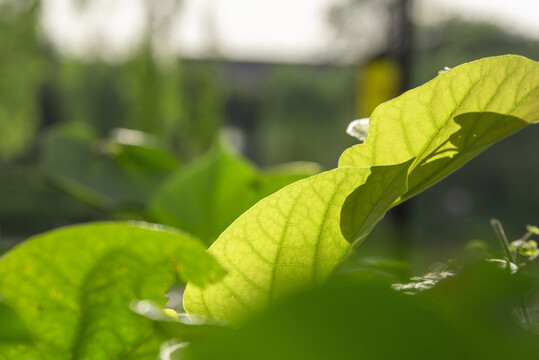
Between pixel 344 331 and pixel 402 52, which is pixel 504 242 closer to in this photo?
pixel 344 331

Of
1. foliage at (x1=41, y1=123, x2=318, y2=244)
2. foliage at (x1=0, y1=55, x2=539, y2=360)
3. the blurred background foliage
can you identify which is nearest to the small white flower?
foliage at (x1=0, y1=55, x2=539, y2=360)

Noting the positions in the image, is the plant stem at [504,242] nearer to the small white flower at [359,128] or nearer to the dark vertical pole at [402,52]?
the small white flower at [359,128]

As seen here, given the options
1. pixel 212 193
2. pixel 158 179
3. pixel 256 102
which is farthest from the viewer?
pixel 256 102

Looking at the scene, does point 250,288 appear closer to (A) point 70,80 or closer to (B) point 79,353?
(B) point 79,353

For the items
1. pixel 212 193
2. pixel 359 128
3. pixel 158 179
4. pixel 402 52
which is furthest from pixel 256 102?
pixel 359 128

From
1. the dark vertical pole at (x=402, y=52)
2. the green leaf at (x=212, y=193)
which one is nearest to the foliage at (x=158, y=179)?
the green leaf at (x=212, y=193)

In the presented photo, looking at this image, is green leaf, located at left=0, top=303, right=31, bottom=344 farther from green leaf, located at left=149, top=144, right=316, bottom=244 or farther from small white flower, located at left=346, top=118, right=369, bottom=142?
green leaf, located at left=149, top=144, right=316, bottom=244
